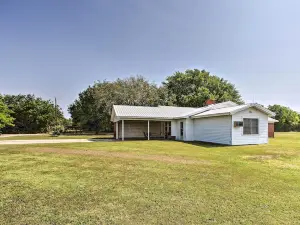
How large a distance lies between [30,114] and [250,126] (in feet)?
112

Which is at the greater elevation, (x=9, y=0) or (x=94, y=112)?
(x=9, y=0)

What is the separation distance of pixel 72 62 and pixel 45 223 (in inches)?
817

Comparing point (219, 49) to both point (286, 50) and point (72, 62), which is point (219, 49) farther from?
point (72, 62)

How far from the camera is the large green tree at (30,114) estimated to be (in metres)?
35.3

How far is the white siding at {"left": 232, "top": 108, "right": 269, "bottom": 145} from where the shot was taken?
51.0 feet

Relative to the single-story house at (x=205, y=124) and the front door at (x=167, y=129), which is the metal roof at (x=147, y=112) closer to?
the single-story house at (x=205, y=124)

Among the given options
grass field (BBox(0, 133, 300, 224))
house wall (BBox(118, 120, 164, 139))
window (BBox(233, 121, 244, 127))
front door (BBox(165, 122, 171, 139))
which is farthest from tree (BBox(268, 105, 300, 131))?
grass field (BBox(0, 133, 300, 224))

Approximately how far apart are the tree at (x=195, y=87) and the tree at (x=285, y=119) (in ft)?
36.6

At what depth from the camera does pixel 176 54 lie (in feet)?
75.1

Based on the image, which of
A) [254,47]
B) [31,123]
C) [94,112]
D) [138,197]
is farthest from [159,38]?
[31,123]

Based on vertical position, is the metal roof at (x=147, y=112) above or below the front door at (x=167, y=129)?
above

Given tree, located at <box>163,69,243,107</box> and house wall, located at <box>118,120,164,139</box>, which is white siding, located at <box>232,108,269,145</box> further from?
tree, located at <box>163,69,243,107</box>

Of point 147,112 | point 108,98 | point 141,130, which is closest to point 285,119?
point 141,130

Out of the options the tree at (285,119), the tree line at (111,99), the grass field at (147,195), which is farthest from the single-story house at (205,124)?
the tree at (285,119)
